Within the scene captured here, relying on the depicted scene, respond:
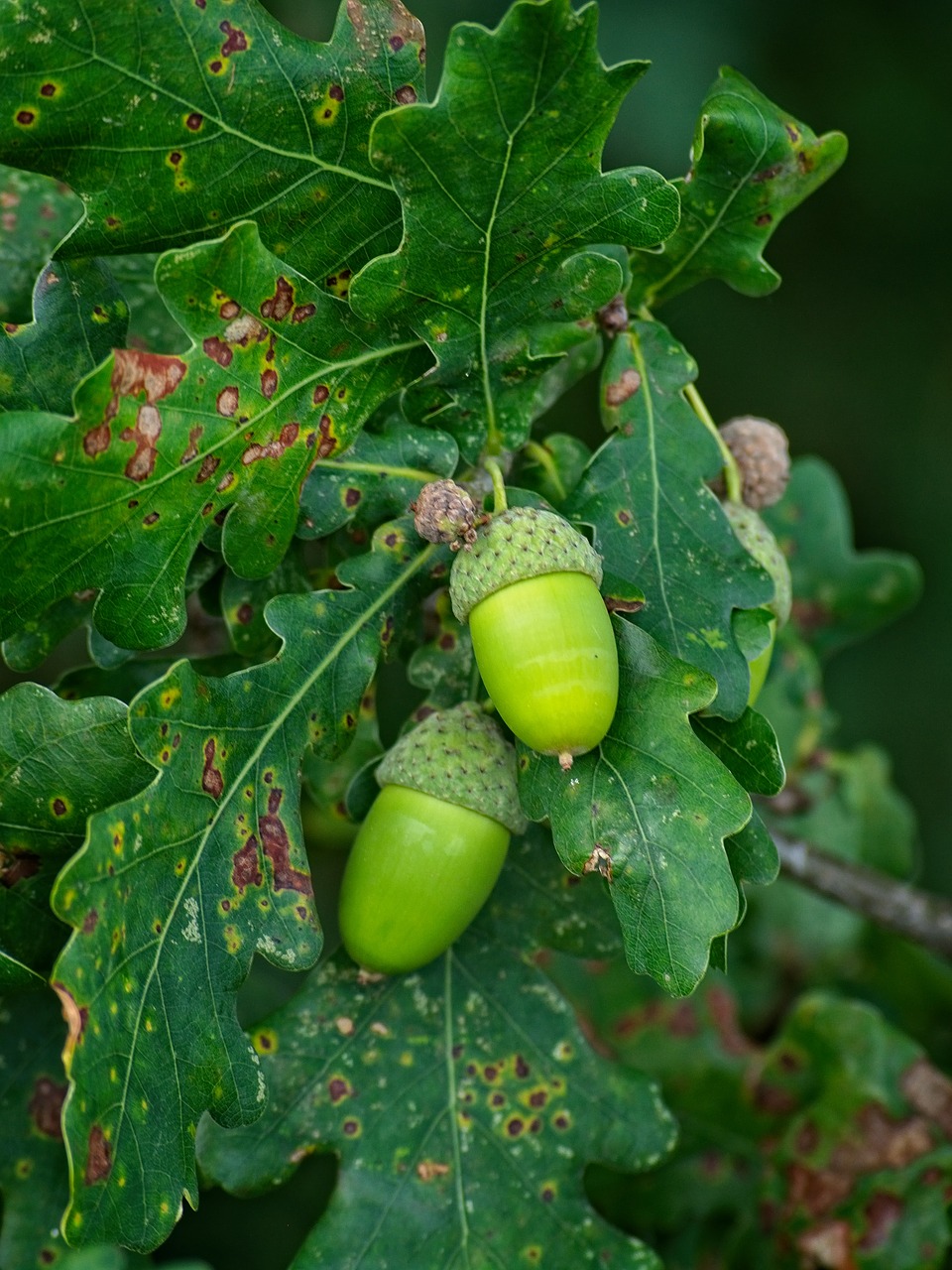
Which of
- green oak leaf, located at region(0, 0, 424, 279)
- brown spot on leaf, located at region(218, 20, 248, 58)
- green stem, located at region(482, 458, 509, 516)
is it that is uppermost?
brown spot on leaf, located at region(218, 20, 248, 58)

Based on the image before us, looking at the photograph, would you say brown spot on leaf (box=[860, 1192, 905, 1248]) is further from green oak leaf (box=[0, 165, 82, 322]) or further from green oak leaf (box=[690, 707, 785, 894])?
green oak leaf (box=[0, 165, 82, 322])

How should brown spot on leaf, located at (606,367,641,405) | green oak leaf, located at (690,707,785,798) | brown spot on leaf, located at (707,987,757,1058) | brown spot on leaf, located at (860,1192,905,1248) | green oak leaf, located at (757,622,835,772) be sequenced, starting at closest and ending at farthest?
green oak leaf, located at (690,707,785,798)
brown spot on leaf, located at (606,367,641,405)
brown spot on leaf, located at (860,1192,905,1248)
brown spot on leaf, located at (707,987,757,1058)
green oak leaf, located at (757,622,835,772)

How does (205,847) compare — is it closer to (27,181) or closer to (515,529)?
(515,529)

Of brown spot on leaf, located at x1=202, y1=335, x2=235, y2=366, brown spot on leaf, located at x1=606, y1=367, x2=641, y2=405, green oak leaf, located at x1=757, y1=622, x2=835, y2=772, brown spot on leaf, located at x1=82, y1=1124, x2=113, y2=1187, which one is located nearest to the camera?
brown spot on leaf, located at x1=82, y1=1124, x2=113, y2=1187

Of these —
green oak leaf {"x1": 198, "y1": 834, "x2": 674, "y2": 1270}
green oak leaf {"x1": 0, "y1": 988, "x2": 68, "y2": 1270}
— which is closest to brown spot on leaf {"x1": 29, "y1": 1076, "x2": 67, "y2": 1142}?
green oak leaf {"x1": 0, "y1": 988, "x2": 68, "y2": 1270}

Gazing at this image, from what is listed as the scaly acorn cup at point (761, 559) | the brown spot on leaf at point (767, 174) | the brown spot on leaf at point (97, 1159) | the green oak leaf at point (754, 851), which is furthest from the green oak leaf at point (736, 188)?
the brown spot on leaf at point (97, 1159)

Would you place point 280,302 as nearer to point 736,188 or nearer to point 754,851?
point 736,188
